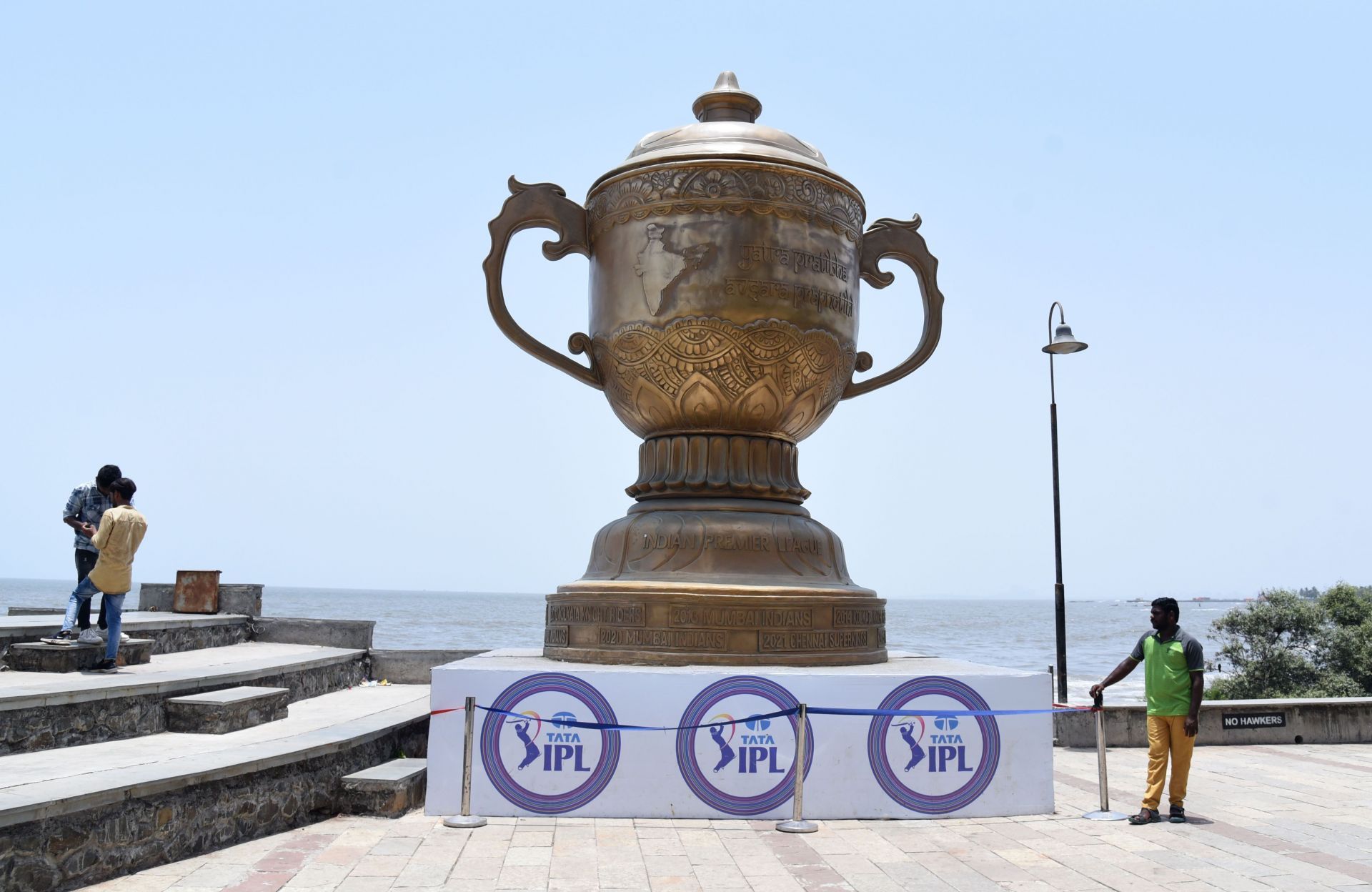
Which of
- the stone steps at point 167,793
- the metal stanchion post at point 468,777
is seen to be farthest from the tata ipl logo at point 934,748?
the stone steps at point 167,793

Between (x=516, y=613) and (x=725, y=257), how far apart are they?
69.1 metres

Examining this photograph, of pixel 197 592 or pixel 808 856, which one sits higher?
pixel 197 592

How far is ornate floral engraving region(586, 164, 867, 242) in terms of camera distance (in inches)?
264

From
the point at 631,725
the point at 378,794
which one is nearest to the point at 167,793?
the point at 378,794

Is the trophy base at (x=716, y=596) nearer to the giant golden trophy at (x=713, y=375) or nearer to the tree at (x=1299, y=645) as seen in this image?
the giant golden trophy at (x=713, y=375)

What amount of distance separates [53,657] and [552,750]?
352 centimetres

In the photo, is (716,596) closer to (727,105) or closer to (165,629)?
(727,105)

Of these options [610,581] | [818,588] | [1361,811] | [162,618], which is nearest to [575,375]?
[610,581]

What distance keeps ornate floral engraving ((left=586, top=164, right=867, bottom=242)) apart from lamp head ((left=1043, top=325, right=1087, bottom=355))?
6.74m

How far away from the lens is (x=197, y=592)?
34.8 feet

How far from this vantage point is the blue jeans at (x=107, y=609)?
22.5 ft

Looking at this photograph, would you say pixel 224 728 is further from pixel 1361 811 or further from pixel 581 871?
pixel 1361 811

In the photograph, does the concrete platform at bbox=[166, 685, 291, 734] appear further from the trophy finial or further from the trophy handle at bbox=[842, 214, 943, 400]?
the trophy finial

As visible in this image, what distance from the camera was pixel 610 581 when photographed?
6.41m
